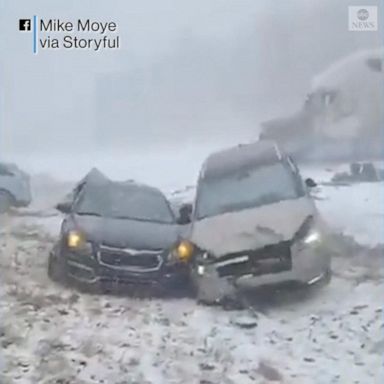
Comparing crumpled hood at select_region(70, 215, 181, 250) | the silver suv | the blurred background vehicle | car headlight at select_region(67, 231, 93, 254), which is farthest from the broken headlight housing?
the silver suv

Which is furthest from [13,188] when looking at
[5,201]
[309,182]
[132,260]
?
[309,182]

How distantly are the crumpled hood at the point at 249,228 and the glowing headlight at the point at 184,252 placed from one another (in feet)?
0.05

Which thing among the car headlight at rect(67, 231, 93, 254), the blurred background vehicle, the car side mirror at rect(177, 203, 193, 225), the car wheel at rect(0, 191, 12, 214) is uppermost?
the blurred background vehicle

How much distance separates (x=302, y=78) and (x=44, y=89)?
19.8 inches

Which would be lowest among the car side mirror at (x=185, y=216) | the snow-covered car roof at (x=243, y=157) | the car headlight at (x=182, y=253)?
the car headlight at (x=182, y=253)

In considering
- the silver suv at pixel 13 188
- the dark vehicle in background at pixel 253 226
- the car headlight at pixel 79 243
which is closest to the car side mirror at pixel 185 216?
the dark vehicle in background at pixel 253 226

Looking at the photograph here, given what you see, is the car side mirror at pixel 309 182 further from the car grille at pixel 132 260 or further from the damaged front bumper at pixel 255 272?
the car grille at pixel 132 260

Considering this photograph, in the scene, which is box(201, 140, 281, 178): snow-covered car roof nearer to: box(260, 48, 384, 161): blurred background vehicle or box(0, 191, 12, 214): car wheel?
box(260, 48, 384, 161): blurred background vehicle

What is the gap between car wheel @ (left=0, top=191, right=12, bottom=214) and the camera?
1375 mm

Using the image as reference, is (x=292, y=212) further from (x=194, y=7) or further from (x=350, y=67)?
(x=194, y=7)

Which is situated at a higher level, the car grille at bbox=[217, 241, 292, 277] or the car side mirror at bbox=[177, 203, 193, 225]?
the car side mirror at bbox=[177, 203, 193, 225]

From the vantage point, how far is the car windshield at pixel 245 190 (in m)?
1.37

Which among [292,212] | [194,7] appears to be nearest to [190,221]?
[292,212]

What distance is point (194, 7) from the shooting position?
1.39 m
